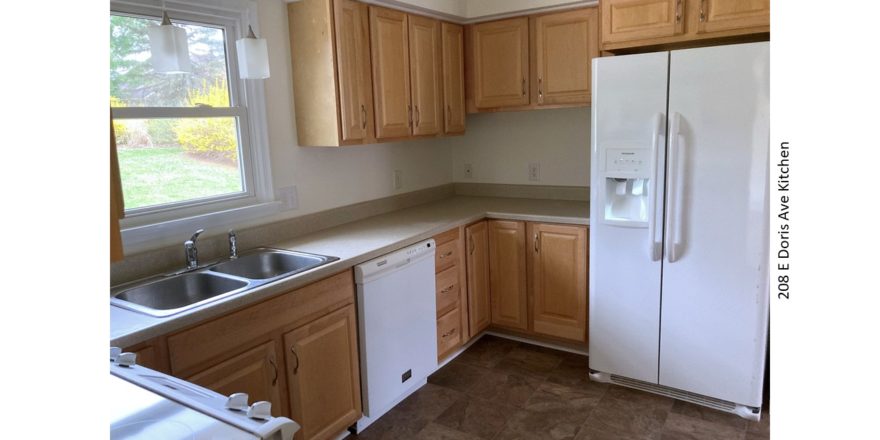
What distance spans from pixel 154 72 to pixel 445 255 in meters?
1.62

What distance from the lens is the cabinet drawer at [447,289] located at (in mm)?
3014

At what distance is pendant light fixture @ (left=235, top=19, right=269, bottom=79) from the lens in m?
2.37

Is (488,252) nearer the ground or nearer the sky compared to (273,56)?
nearer the ground

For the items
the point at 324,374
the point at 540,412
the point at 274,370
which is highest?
the point at 274,370

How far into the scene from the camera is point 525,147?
377 cm

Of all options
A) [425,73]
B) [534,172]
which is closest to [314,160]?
[425,73]

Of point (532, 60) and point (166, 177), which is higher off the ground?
point (532, 60)

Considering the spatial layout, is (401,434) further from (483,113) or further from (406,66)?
(483,113)

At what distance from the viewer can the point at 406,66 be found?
10.1 feet

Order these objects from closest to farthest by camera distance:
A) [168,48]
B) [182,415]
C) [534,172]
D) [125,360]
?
[182,415] → [125,360] → [168,48] → [534,172]

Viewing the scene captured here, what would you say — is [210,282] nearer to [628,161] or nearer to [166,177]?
[166,177]

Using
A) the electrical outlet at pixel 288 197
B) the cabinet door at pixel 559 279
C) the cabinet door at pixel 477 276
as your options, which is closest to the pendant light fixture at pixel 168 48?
the electrical outlet at pixel 288 197
